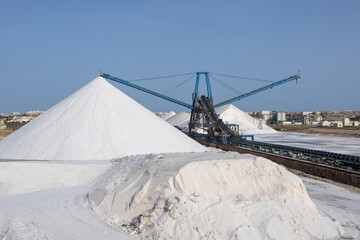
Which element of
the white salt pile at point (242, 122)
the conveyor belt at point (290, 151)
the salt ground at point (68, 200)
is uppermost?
the white salt pile at point (242, 122)

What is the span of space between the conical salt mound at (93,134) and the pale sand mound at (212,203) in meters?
4.92

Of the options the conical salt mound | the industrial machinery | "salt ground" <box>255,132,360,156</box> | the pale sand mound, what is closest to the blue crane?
the industrial machinery

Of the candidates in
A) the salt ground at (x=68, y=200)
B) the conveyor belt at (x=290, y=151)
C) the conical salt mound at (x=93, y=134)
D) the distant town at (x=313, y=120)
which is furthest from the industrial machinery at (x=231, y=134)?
the distant town at (x=313, y=120)

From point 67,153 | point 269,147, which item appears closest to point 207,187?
point 67,153

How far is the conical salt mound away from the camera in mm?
12086

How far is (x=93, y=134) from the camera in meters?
13.0

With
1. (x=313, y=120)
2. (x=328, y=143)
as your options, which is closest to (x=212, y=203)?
(x=328, y=143)

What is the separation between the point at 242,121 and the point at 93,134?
1318 inches

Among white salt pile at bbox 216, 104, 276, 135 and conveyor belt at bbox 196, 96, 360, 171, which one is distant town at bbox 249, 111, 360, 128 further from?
conveyor belt at bbox 196, 96, 360, 171

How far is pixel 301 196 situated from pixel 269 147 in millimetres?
12553

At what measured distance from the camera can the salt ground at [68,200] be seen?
5969 mm

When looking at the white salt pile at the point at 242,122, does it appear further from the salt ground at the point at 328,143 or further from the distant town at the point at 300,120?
the distant town at the point at 300,120

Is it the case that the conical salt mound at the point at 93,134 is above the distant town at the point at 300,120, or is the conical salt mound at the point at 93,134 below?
below

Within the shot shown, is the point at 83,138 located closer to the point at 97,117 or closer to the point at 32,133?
the point at 97,117
